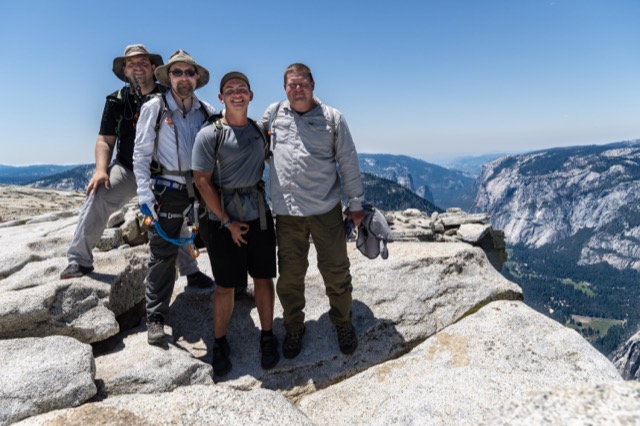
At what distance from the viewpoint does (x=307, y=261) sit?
23.9 ft

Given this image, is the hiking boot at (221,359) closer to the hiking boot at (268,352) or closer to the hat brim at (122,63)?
the hiking boot at (268,352)

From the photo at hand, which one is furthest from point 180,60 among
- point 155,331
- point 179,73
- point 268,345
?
point 268,345

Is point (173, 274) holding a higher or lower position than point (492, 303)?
higher

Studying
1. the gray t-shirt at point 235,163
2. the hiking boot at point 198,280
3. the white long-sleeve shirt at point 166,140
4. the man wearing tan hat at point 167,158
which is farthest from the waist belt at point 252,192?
the hiking boot at point 198,280

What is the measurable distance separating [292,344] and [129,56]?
21.0 feet

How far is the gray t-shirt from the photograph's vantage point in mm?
6285

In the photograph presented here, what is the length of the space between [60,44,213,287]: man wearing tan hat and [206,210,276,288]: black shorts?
234 cm

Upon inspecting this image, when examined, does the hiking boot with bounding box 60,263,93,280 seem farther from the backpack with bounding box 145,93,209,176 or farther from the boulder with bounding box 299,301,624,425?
the boulder with bounding box 299,301,624,425

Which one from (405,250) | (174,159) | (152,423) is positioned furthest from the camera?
(405,250)

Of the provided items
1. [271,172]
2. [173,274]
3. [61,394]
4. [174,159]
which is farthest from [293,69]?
[61,394]

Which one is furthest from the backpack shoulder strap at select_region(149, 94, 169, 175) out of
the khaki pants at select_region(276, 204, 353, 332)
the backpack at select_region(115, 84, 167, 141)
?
the khaki pants at select_region(276, 204, 353, 332)

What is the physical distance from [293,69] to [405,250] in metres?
5.91

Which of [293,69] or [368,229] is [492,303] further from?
[293,69]

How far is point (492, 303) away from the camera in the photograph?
27.2 ft
